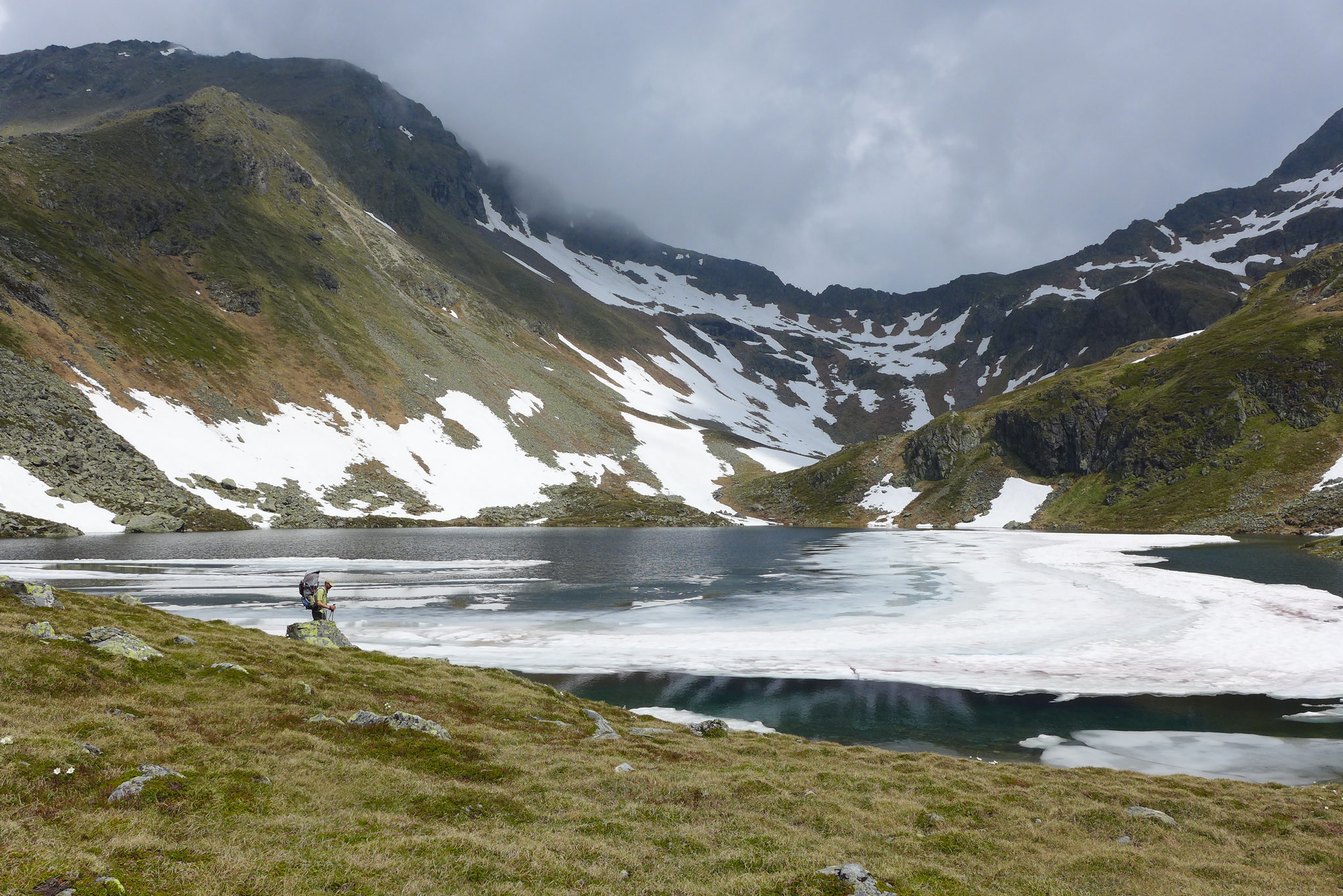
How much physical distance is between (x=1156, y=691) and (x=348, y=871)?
3003cm

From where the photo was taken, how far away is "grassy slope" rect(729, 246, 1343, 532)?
11056cm

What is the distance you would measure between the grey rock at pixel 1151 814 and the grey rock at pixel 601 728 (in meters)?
12.7

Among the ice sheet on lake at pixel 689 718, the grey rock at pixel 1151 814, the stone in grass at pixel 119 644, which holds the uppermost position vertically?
the stone in grass at pixel 119 644

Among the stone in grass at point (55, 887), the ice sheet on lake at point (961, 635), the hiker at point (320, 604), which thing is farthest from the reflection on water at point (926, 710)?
the stone in grass at point (55, 887)

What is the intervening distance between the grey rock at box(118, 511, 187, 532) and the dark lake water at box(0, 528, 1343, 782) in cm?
822

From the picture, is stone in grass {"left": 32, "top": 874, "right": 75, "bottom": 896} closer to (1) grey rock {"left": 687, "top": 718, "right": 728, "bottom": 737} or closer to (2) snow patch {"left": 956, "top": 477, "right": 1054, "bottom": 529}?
(1) grey rock {"left": 687, "top": 718, "right": 728, "bottom": 737}

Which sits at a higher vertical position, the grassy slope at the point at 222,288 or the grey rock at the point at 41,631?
the grassy slope at the point at 222,288

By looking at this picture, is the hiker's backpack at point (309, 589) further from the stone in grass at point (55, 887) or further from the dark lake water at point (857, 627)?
the stone in grass at point (55, 887)

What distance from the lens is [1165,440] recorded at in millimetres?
128750

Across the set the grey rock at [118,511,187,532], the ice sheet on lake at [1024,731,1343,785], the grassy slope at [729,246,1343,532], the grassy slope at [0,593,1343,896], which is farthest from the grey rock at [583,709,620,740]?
the grassy slope at [729,246,1343,532]

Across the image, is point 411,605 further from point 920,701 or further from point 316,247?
point 316,247

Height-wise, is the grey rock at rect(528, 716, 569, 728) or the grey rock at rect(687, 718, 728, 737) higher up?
the grey rock at rect(528, 716, 569, 728)

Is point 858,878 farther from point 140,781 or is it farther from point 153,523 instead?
point 153,523

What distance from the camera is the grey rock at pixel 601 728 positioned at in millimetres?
18922
